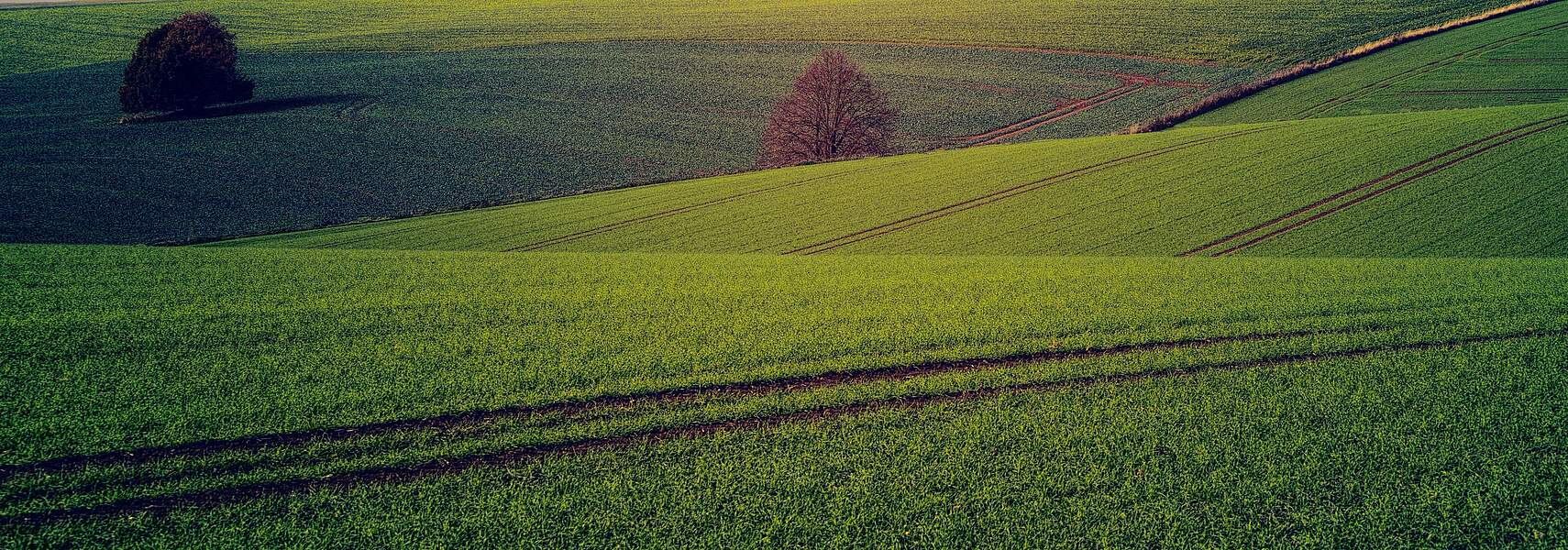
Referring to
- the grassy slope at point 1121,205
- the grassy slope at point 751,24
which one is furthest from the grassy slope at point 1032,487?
the grassy slope at point 751,24

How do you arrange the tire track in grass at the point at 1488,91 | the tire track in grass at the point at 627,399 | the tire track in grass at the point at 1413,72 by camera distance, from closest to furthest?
the tire track in grass at the point at 627,399 → the tire track in grass at the point at 1488,91 → the tire track in grass at the point at 1413,72

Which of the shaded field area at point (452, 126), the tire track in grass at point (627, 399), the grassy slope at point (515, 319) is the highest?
the shaded field area at point (452, 126)

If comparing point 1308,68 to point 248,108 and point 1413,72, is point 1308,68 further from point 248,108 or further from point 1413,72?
point 248,108

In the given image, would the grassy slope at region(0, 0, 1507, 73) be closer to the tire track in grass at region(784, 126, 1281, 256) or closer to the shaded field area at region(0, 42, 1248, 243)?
the shaded field area at region(0, 42, 1248, 243)

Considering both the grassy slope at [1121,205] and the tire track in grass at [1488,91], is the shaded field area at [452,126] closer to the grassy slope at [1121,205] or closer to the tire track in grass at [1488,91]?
the grassy slope at [1121,205]

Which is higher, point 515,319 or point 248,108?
point 248,108

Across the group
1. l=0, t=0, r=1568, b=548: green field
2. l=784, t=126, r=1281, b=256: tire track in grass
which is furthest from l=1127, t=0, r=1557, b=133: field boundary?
l=0, t=0, r=1568, b=548: green field

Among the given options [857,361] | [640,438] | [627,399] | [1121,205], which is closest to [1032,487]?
[857,361]
